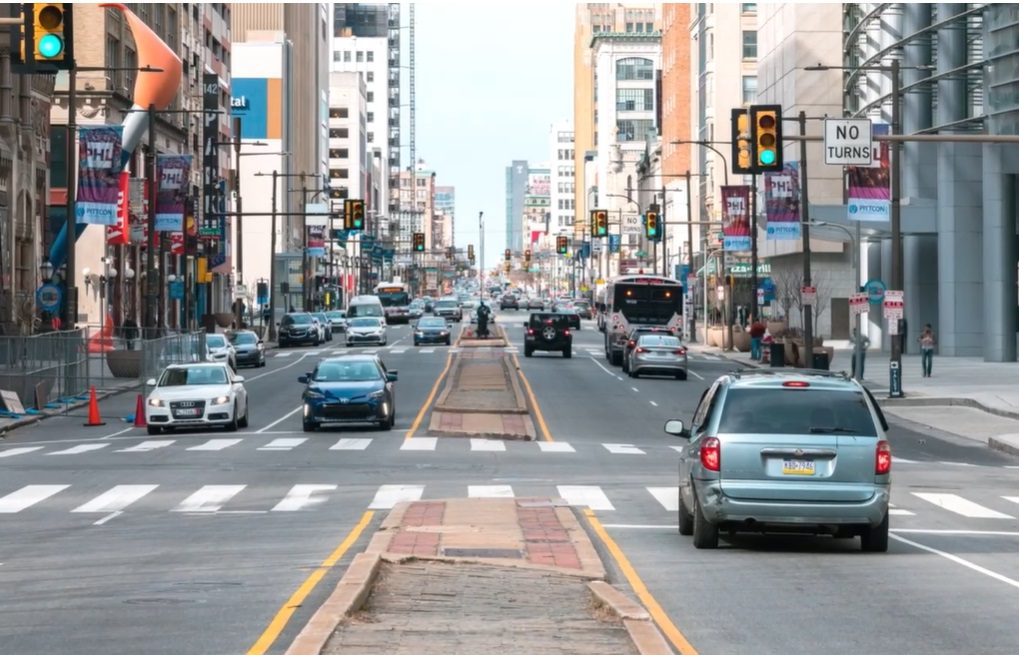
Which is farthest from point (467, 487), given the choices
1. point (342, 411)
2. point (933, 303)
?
point (933, 303)

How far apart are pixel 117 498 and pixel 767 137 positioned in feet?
42.8

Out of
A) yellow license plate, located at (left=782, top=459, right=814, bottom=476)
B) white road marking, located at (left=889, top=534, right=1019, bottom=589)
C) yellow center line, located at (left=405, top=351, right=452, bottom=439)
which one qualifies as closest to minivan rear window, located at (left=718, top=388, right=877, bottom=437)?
yellow license plate, located at (left=782, top=459, right=814, bottom=476)

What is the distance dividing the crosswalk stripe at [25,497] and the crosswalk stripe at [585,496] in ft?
23.2

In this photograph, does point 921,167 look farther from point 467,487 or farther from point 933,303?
point 467,487

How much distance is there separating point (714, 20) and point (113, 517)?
352 feet

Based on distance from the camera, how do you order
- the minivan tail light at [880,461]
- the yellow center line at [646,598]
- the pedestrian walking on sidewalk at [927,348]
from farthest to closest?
the pedestrian walking on sidewalk at [927,348] → the minivan tail light at [880,461] → the yellow center line at [646,598]

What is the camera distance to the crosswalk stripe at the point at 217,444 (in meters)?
32.9

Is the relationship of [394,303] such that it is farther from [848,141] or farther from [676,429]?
[676,429]

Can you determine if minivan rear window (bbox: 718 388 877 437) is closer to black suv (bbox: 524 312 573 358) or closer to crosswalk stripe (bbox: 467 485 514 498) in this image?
crosswalk stripe (bbox: 467 485 514 498)

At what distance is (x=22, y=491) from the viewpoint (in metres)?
24.5

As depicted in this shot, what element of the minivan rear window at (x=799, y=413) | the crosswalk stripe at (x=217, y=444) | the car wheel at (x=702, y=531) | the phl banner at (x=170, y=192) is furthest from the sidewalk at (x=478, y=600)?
the phl banner at (x=170, y=192)

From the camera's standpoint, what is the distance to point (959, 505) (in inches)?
907

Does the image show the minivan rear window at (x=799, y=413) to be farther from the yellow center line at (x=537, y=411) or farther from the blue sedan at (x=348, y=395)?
the blue sedan at (x=348, y=395)

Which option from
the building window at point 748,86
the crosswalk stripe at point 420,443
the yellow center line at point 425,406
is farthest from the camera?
the building window at point 748,86
